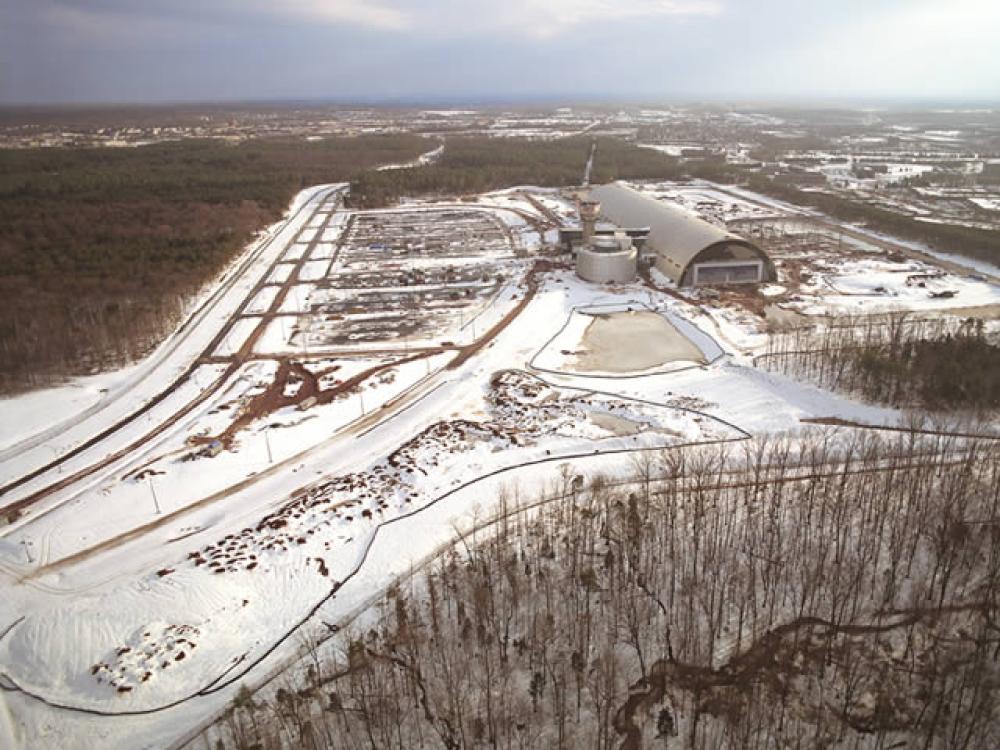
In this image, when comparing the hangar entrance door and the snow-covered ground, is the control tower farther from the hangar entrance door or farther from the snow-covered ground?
the snow-covered ground

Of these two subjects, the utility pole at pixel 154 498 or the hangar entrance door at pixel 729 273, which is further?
the hangar entrance door at pixel 729 273

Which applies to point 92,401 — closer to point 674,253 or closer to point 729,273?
point 674,253

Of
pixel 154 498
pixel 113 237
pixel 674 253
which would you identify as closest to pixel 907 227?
pixel 674 253

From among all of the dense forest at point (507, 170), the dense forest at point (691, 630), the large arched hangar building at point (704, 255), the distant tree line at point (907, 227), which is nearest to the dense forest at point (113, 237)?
the dense forest at point (507, 170)

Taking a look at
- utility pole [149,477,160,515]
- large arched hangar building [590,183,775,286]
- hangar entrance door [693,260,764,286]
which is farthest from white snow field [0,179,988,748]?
hangar entrance door [693,260,764,286]

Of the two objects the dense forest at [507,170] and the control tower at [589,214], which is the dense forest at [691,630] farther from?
the dense forest at [507,170]

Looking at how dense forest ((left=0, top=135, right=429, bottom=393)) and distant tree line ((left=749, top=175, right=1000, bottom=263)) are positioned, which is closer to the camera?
dense forest ((left=0, top=135, right=429, bottom=393))
